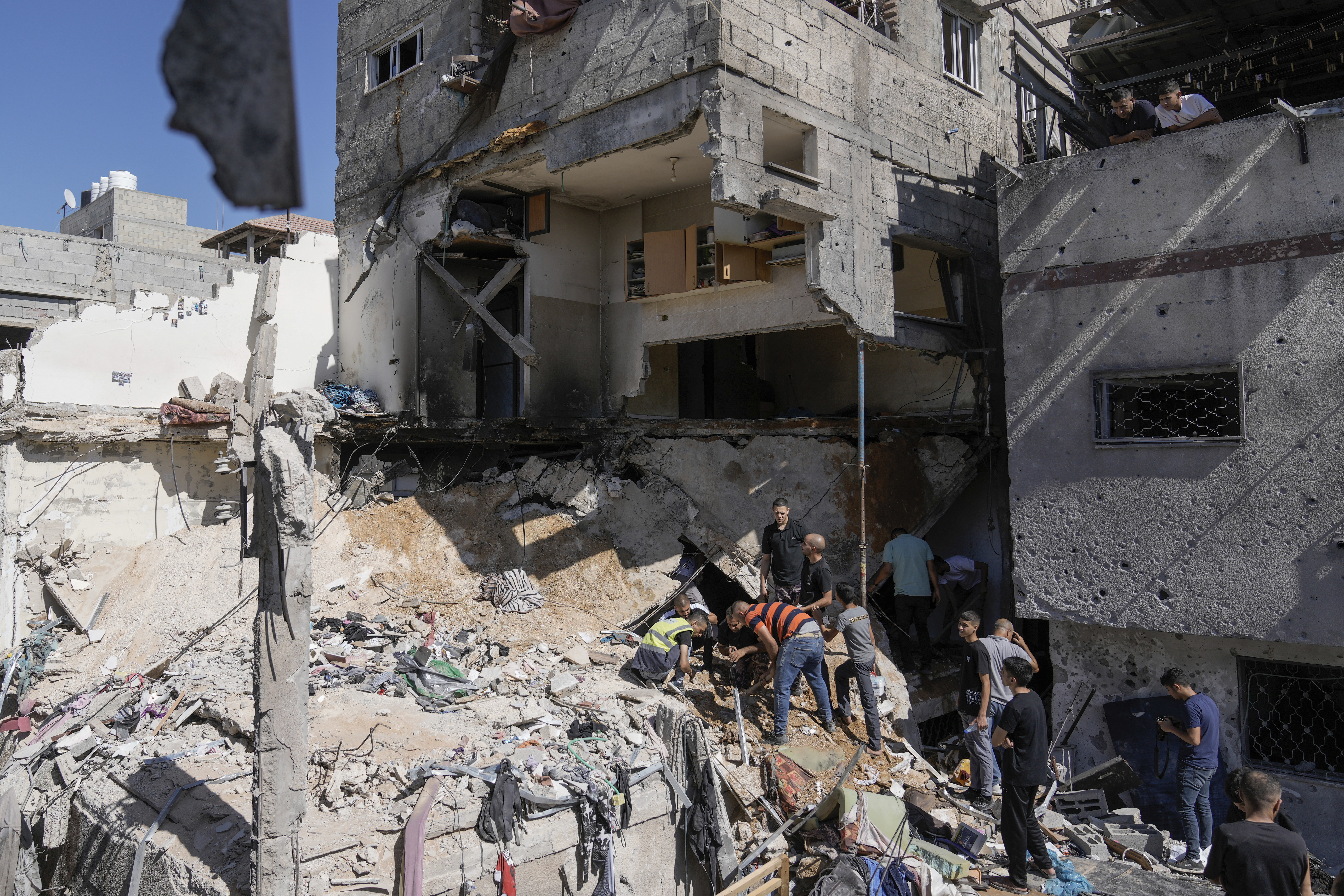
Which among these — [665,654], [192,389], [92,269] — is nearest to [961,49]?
[665,654]

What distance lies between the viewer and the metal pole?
859cm

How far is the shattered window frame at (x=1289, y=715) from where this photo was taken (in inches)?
291

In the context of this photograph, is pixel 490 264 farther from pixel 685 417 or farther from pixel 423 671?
pixel 423 671

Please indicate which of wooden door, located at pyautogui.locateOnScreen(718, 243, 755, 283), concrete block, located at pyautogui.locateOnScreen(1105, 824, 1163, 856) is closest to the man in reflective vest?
concrete block, located at pyautogui.locateOnScreen(1105, 824, 1163, 856)

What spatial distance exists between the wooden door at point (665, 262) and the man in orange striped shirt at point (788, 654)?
5.56 m

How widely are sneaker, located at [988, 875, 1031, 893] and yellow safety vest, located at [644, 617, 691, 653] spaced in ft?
10.8

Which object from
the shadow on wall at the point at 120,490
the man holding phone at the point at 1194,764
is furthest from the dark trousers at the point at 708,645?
the shadow on wall at the point at 120,490

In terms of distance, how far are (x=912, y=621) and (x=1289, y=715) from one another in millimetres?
3473

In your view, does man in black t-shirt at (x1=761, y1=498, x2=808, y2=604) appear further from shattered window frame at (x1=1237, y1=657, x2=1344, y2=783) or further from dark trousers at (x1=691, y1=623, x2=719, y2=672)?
shattered window frame at (x1=1237, y1=657, x2=1344, y2=783)

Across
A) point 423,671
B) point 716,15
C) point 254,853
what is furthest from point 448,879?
point 716,15

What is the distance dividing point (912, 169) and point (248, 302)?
31.0 feet

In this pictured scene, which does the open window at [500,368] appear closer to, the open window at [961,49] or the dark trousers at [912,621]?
the dark trousers at [912,621]

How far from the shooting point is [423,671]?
8.07m

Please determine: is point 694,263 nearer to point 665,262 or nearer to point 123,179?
point 665,262
